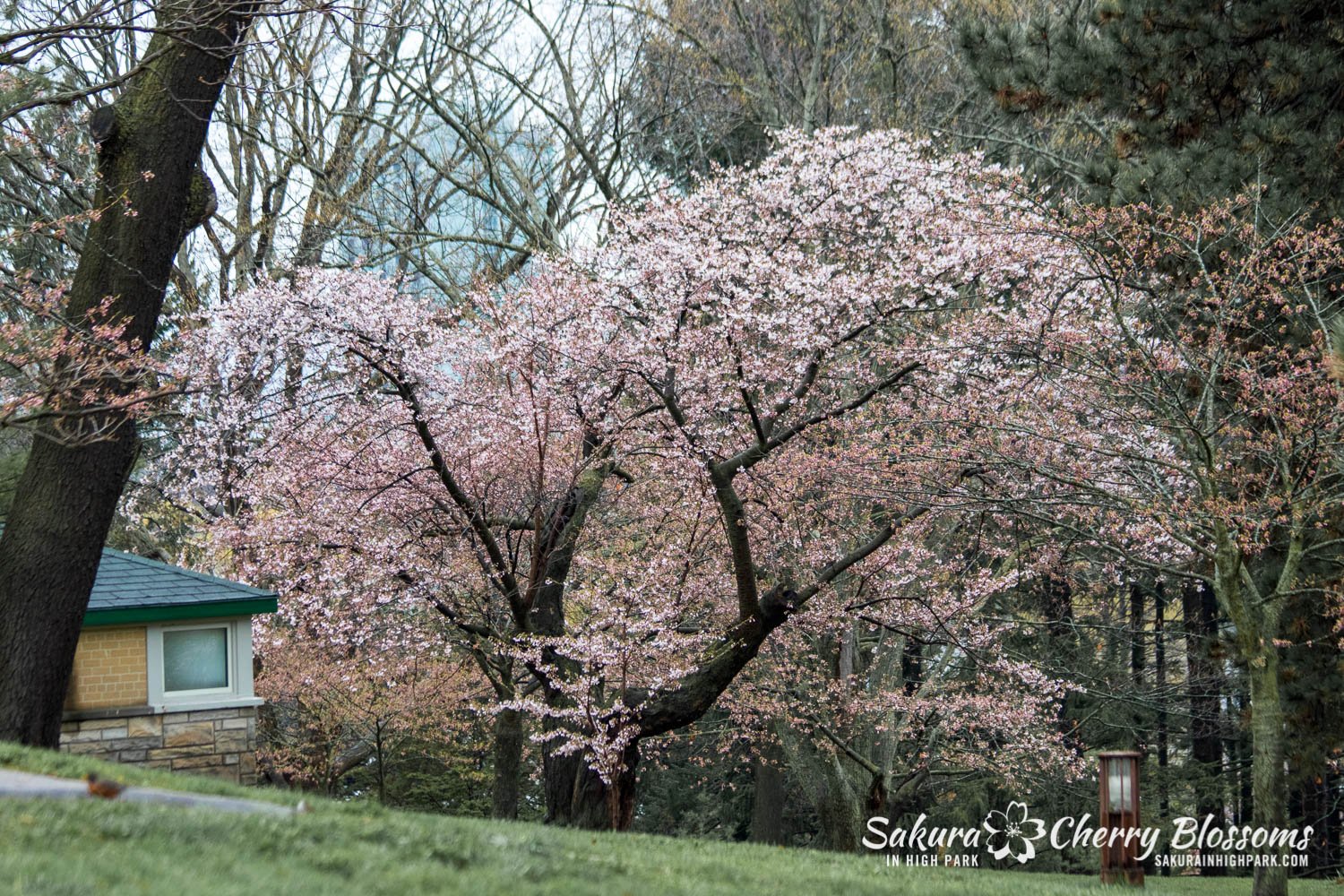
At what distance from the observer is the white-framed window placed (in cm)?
1035

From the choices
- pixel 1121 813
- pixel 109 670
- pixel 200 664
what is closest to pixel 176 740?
pixel 200 664

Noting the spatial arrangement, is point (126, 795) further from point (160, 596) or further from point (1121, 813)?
point (1121, 813)

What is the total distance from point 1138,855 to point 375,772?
15.5 meters

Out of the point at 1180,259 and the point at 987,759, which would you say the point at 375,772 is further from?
the point at 1180,259

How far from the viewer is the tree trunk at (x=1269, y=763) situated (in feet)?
27.1

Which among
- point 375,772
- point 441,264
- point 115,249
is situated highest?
point 441,264

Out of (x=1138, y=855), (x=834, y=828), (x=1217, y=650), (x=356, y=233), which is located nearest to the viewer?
(x=1138, y=855)

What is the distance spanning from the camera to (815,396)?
1277 cm

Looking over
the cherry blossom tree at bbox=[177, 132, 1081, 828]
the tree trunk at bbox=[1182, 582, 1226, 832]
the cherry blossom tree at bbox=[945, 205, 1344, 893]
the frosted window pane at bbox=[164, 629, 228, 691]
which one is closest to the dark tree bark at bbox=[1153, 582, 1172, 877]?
the tree trunk at bbox=[1182, 582, 1226, 832]

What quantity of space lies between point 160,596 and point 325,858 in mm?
7024

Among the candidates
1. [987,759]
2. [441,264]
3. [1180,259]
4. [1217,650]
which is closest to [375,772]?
[441,264]

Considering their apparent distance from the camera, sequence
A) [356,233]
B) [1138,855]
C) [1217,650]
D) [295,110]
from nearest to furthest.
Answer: [1138,855]
[1217,650]
[356,233]
[295,110]

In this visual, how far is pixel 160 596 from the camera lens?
407 inches

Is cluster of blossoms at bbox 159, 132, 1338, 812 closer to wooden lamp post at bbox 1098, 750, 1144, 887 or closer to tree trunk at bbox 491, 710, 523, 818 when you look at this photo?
tree trunk at bbox 491, 710, 523, 818
